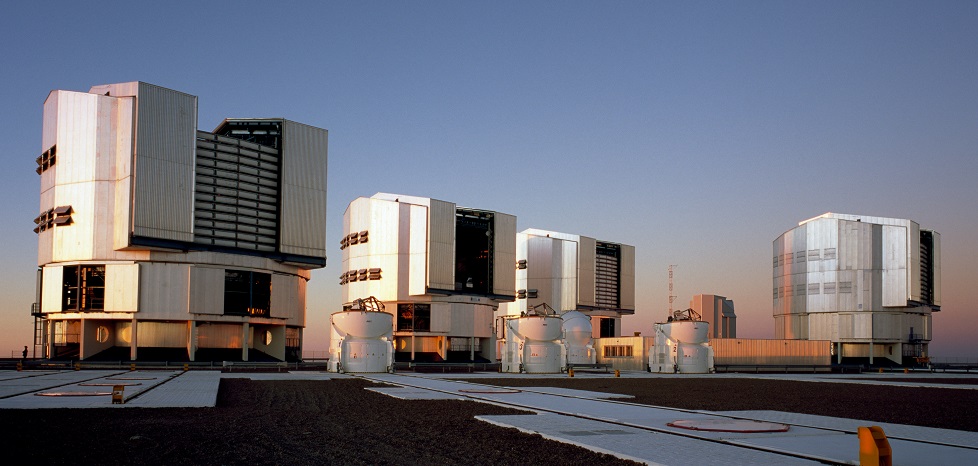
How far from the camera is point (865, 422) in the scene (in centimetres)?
1909

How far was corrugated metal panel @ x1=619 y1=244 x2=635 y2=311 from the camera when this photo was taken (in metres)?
114

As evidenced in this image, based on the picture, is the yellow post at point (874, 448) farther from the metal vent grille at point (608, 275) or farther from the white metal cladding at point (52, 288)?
the metal vent grille at point (608, 275)

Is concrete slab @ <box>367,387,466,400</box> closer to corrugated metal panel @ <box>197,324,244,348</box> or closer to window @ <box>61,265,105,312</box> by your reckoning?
window @ <box>61,265,105,312</box>

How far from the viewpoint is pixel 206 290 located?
6506 centimetres

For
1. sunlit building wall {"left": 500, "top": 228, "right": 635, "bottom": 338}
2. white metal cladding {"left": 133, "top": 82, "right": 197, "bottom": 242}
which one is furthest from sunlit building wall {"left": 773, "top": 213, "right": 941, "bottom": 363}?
white metal cladding {"left": 133, "top": 82, "right": 197, "bottom": 242}

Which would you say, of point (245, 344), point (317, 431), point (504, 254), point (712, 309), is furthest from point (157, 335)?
point (712, 309)

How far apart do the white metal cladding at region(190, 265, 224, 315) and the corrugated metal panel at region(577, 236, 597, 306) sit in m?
51.0

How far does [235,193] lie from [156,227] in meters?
7.45

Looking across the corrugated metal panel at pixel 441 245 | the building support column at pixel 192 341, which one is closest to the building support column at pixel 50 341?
the building support column at pixel 192 341

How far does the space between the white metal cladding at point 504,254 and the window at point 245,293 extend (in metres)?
27.8

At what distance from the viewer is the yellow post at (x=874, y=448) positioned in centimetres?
1045

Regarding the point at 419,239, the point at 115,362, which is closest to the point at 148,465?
the point at 115,362

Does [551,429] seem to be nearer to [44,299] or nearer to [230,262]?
[230,262]

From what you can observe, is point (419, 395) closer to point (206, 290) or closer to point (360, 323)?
point (360, 323)
